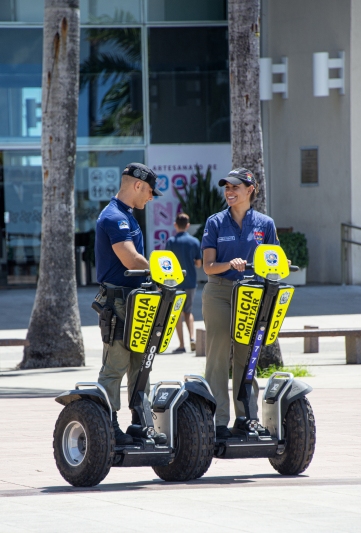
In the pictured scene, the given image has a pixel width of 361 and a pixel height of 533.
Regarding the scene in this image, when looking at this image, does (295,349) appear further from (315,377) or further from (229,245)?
(229,245)

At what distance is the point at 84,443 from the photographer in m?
6.18

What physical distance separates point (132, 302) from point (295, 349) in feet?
31.2

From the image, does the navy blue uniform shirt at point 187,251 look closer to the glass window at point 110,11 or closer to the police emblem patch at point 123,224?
the police emblem patch at point 123,224

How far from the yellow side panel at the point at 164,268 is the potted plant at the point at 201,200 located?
16.4 m

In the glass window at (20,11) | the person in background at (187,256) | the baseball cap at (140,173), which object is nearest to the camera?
→ the baseball cap at (140,173)

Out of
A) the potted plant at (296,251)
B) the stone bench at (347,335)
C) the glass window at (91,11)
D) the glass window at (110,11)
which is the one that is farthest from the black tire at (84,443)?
the glass window at (110,11)

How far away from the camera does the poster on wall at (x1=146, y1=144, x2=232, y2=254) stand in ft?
77.0

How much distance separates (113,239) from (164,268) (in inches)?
13.7

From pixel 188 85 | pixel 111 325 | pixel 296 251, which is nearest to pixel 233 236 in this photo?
pixel 111 325

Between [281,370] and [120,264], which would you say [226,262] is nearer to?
[120,264]

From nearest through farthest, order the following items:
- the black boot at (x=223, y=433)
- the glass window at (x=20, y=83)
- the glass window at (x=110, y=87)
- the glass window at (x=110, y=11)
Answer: the black boot at (x=223, y=433), the glass window at (x=20, y=83), the glass window at (x=110, y=87), the glass window at (x=110, y=11)

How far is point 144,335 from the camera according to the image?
20.3ft

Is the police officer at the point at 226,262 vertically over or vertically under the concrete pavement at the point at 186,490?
over

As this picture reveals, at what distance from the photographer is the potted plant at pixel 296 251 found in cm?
2212
